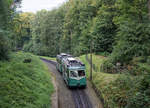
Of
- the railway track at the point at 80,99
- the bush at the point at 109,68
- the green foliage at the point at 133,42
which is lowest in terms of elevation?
the railway track at the point at 80,99

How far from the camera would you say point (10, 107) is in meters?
8.38

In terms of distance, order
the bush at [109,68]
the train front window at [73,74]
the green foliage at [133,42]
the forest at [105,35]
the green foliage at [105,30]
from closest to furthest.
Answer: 1. the forest at [105,35]
2. the train front window at [73,74]
3. the green foliage at [133,42]
4. the bush at [109,68]
5. the green foliage at [105,30]

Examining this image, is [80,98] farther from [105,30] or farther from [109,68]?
[105,30]

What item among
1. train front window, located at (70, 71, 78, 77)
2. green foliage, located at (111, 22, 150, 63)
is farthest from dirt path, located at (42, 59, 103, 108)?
green foliage, located at (111, 22, 150, 63)

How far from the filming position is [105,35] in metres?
29.3

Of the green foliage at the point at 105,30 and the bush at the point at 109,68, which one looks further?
the green foliage at the point at 105,30

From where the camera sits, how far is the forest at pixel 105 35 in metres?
11.3

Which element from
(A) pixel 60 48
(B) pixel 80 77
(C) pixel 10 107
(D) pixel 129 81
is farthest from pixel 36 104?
(A) pixel 60 48

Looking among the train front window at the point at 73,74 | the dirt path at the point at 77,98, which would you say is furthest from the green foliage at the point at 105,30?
the train front window at the point at 73,74

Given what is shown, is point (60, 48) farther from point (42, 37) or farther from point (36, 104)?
point (36, 104)

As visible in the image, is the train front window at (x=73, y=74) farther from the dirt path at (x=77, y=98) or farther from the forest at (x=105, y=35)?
the forest at (x=105, y=35)

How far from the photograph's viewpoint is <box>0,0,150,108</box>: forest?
37.0 ft

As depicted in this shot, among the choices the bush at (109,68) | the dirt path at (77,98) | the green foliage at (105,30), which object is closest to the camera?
the dirt path at (77,98)

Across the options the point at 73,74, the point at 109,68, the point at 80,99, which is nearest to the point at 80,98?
the point at 80,99
